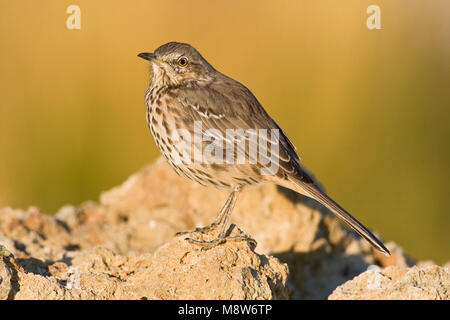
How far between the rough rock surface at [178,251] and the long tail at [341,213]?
0.87 ft

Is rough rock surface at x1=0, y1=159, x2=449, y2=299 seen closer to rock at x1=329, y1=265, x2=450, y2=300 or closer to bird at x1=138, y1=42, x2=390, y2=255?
rock at x1=329, y1=265, x2=450, y2=300

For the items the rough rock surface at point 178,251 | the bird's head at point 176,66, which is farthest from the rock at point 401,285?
the bird's head at point 176,66

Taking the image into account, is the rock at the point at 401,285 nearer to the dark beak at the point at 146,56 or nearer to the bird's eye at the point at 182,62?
the bird's eye at the point at 182,62

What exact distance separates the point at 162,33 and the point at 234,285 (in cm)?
576

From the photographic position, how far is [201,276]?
462 centimetres

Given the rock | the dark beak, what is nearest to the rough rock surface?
the rock

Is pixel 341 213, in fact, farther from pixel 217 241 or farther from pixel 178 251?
pixel 178 251

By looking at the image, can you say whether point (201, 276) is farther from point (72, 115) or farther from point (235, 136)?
point (72, 115)

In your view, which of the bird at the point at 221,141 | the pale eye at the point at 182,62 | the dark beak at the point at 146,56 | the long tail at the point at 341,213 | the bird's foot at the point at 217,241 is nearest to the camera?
the bird's foot at the point at 217,241

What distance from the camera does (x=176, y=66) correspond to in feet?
21.5

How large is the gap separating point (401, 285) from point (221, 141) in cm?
196

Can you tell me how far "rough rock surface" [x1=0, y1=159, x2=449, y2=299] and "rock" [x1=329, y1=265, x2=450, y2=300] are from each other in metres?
0.01

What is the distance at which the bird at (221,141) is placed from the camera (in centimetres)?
589

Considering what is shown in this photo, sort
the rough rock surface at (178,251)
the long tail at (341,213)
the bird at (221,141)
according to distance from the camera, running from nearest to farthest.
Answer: the rough rock surface at (178,251) < the long tail at (341,213) < the bird at (221,141)
